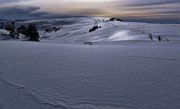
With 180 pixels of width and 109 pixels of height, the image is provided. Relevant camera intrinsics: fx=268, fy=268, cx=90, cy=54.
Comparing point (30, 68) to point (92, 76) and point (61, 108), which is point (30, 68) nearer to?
point (92, 76)

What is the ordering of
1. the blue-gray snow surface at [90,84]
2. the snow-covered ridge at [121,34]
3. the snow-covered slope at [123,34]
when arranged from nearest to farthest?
the blue-gray snow surface at [90,84]
the snow-covered ridge at [121,34]
the snow-covered slope at [123,34]

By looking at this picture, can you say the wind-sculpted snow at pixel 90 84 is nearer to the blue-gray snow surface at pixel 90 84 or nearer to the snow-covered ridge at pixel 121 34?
the blue-gray snow surface at pixel 90 84

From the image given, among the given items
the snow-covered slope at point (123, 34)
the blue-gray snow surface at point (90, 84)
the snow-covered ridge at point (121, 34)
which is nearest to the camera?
the blue-gray snow surface at point (90, 84)

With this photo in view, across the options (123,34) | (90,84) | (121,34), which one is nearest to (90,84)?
(90,84)

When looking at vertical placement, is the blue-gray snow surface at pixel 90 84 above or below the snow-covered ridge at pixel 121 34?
above

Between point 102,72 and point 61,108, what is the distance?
1468mm

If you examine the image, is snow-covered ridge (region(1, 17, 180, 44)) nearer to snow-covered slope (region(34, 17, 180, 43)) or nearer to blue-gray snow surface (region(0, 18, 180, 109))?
snow-covered slope (region(34, 17, 180, 43))

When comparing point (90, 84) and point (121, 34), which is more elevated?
point (90, 84)

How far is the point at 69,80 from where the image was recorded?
3.32 m

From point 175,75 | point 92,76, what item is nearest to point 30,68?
point 92,76

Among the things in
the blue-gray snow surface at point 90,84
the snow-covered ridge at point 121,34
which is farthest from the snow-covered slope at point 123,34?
the blue-gray snow surface at point 90,84

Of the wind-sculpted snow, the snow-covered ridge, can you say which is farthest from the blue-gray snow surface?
the snow-covered ridge

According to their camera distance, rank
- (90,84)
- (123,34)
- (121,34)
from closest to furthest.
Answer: (90,84) < (123,34) < (121,34)

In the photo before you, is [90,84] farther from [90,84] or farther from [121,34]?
[121,34]
